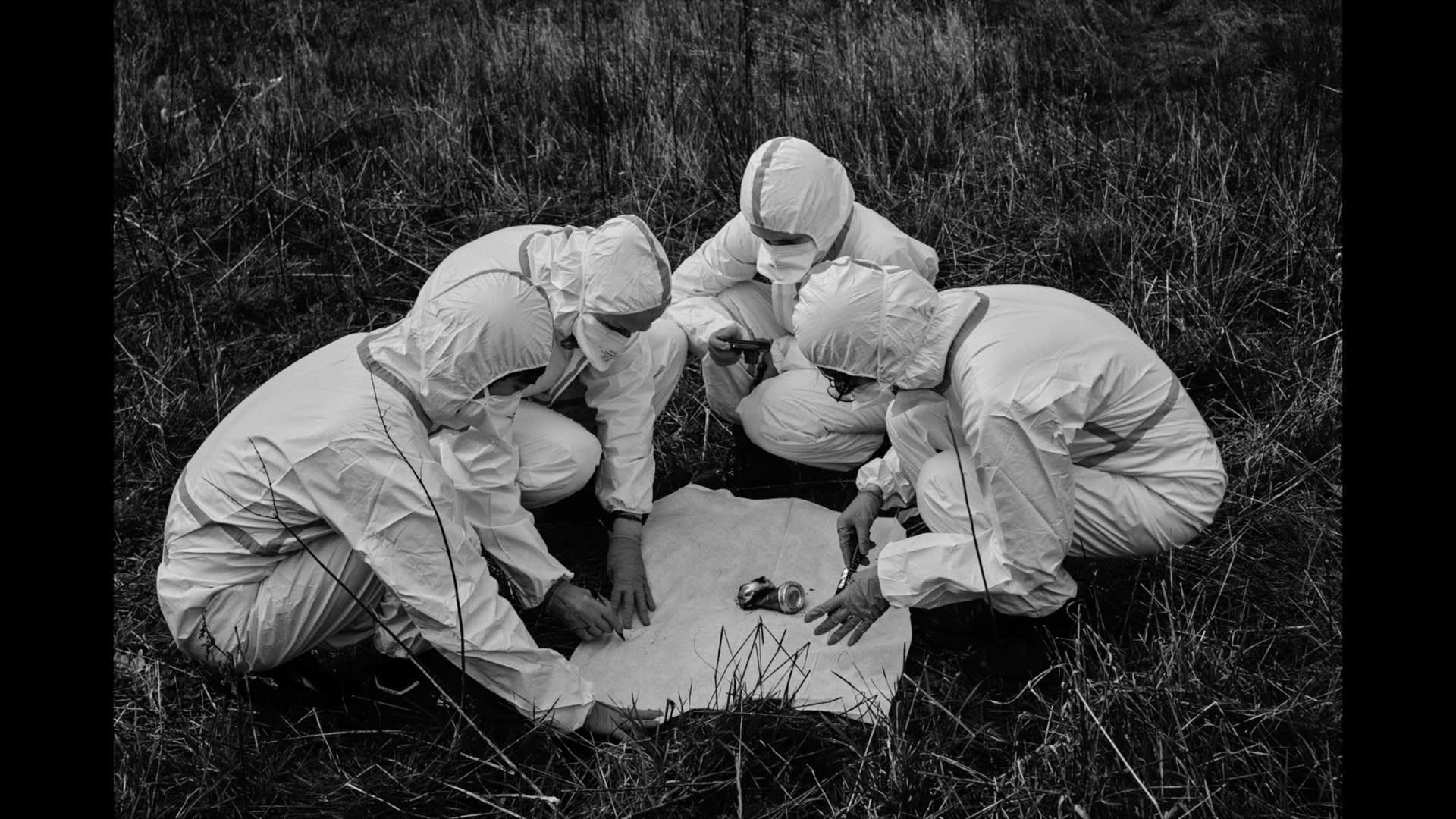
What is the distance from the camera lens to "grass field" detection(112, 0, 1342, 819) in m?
3.07

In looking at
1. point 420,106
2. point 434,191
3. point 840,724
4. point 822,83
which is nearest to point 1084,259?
point 822,83

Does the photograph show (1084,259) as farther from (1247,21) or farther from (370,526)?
(370,526)

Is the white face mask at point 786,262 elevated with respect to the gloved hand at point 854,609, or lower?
elevated

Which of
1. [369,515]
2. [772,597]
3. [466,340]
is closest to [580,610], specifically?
[772,597]

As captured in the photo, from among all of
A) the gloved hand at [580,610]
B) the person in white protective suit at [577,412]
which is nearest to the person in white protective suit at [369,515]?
the person in white protective suit at [577,412]

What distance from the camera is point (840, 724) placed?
3.32 metres

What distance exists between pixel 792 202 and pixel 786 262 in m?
0.28

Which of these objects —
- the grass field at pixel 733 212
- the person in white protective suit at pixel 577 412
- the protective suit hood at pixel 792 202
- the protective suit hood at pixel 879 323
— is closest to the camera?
the grass field at pixel 733 212

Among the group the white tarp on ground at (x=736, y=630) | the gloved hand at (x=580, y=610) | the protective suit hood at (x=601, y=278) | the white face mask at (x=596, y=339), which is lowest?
the white tarp on ground at (x=736, y=630)

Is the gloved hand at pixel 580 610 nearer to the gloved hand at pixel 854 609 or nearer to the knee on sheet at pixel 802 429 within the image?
the gloved hand at pixel 854 609

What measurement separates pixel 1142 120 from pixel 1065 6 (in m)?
1.54

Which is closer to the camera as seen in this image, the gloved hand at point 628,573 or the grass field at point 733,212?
the grass field at point 733,212

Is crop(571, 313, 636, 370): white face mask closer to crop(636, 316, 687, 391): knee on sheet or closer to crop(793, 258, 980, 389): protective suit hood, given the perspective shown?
crop(636, 316, 687, 391): knee on sheet

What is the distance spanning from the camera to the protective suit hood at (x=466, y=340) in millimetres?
3279
